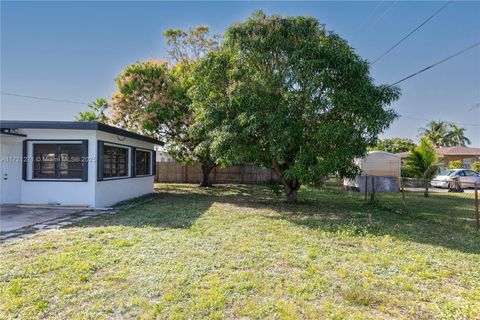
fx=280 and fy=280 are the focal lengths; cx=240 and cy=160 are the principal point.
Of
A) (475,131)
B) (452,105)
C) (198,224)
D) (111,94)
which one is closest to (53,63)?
(111,94)

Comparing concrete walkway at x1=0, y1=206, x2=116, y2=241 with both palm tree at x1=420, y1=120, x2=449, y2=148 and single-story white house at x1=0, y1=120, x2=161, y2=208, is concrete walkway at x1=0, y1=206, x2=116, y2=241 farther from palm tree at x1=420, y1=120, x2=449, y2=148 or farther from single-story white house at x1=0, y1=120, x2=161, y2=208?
palm tree at x1=420, y1=120, x2=449, y2=148

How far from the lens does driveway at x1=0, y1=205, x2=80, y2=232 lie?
6.14 meters

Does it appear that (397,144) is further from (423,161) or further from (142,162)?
(142,162)

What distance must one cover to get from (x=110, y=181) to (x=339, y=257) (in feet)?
25.9

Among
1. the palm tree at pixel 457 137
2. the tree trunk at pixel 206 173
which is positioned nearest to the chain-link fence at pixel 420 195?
the tree trunk at pixel 206 173

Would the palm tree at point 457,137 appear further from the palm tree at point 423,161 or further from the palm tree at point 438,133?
the palm tree at point 423,161

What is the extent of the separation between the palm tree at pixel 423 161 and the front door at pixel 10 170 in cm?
1806

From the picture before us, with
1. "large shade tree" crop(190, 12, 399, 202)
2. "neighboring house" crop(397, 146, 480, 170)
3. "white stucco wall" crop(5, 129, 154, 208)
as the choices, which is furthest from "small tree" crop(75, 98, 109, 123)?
"neighboring house" crop(397, 146, 480, 170)

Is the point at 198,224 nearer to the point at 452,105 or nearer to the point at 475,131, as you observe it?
the point at 452,105

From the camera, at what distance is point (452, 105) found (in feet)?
66.1

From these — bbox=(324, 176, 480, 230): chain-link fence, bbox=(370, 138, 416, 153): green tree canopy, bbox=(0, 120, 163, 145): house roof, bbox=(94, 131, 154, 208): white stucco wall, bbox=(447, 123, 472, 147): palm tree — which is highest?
bbox=(447, 123, 472, 147): palm tree

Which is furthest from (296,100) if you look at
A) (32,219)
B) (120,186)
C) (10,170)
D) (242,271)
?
(10,170)

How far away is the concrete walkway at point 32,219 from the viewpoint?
18.3ft

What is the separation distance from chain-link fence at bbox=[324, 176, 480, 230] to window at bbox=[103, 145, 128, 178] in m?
9.05
